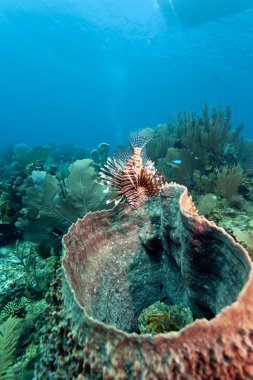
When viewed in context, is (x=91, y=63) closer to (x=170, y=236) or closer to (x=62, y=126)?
(x=62, y=126)

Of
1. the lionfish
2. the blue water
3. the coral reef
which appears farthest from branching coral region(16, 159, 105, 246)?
the coral reef

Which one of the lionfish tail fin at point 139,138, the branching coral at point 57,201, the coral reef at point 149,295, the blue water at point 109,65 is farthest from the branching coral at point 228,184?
the coral reef at point 149,295

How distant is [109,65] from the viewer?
62.5 metres

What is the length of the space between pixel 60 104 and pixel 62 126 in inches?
447

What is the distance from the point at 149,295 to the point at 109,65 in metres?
67.3

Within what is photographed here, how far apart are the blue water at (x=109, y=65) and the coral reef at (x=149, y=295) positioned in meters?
1.34

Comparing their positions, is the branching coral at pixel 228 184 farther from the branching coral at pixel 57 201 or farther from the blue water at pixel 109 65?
the branching coral at pixel 57 201

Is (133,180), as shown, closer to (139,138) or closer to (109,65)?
(139,138)

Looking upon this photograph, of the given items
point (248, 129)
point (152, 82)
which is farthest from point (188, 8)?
point (248, 129)

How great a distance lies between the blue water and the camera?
120 ft

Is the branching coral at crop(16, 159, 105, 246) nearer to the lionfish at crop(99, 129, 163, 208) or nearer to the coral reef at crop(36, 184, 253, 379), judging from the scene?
the lionfish at crop(99, 129, 163, 208)

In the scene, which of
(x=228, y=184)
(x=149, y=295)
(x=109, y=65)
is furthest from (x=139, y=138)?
(x=109, y=65)

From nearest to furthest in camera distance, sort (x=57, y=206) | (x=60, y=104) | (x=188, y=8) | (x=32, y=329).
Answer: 1. (x=32, y=329)
2. (x=57, y=206)
3. (x=188, y=8)
4. (x=60, y=104)

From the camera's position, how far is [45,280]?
3479 mm
